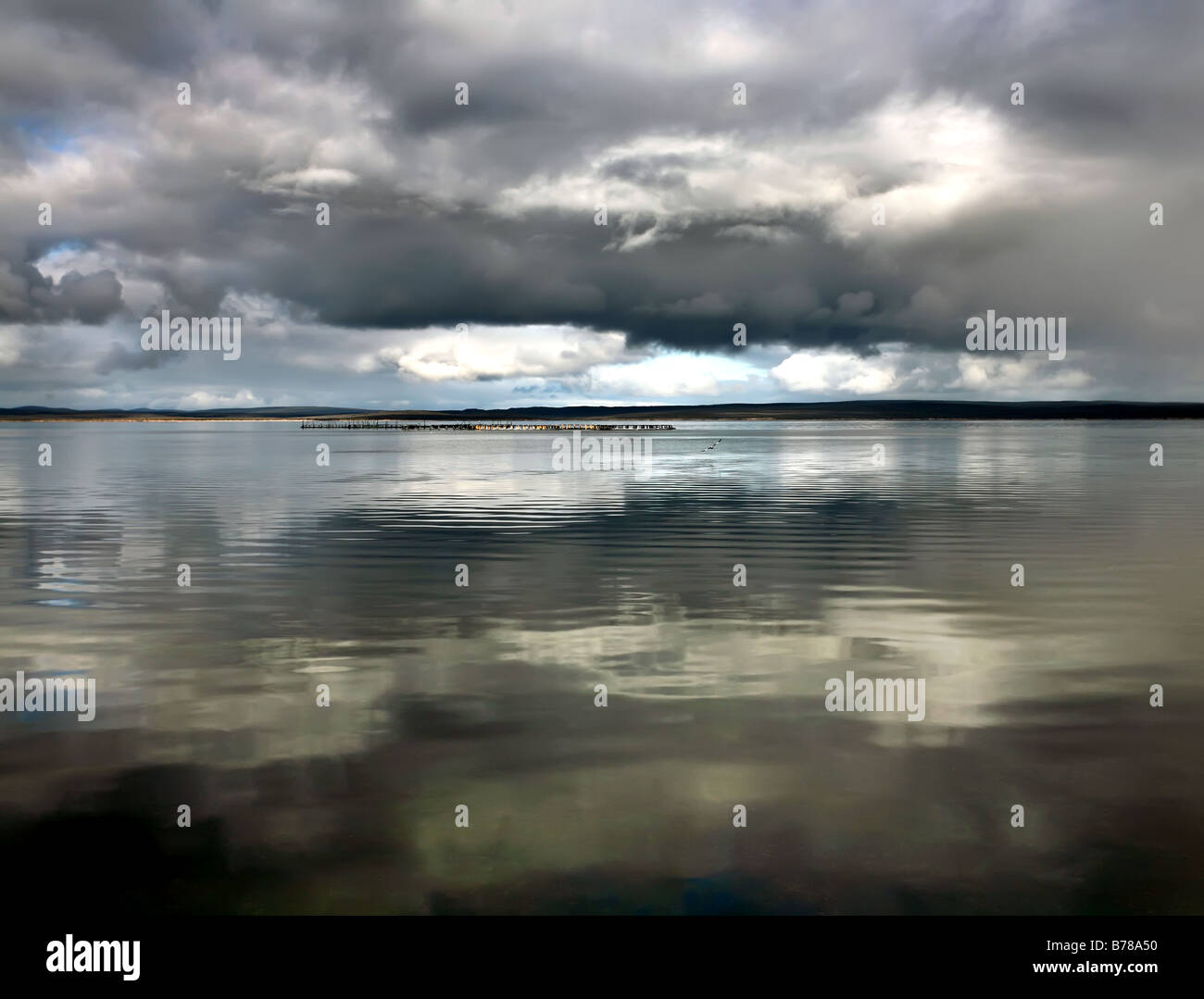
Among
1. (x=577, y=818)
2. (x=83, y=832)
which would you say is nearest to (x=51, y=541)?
(x=83, y=832)

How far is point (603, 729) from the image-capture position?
14.5 meters

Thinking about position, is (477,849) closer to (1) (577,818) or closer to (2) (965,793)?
(1) (577,818)

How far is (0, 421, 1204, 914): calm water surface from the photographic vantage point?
9.80m

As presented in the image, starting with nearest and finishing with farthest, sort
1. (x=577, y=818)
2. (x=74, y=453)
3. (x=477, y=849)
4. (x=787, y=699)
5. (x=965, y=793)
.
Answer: (x=477, y=849) < (x=577, y=818) < (x=965, y=793) < (x=787, y=699) < (x=74, y=453)

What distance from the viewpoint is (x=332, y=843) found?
10.5 meters

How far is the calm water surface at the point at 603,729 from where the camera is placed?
9797mm

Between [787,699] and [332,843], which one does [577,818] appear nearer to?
[332,843]

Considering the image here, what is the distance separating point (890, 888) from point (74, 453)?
131 m

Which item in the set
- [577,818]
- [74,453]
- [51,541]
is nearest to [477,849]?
[577,818]
